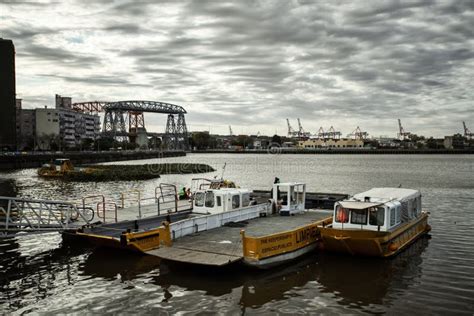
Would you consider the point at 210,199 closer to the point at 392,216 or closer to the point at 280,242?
the point at 280,242

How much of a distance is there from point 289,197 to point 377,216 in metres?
6.47

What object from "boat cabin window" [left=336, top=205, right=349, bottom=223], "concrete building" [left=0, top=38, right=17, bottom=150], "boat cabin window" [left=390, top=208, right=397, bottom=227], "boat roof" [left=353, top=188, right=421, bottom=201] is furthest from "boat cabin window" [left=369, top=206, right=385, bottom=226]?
"concrete building" [left=0, top=38, right=17, bottom=150]

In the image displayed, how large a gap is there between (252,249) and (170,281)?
11.9ft

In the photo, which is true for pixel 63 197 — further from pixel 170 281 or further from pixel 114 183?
pixel 170 281

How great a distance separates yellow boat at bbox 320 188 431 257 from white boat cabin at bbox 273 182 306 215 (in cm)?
463

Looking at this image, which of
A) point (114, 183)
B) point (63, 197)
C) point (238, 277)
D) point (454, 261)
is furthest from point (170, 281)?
point (114, 183)

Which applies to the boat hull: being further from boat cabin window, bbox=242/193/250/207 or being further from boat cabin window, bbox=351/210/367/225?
boat cabin window, bbox=242/193/250/207

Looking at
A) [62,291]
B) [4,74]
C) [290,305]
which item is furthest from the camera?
[4,74]

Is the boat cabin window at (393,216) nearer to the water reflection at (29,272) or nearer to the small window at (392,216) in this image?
the small window at (392,216)

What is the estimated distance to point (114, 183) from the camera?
64.8 meters

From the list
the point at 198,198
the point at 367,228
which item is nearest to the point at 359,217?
the point at 367,228

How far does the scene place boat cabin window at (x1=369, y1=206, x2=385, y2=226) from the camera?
67.5 feet

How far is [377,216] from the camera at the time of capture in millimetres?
20672

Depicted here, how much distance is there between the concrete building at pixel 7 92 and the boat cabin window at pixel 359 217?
173 m
